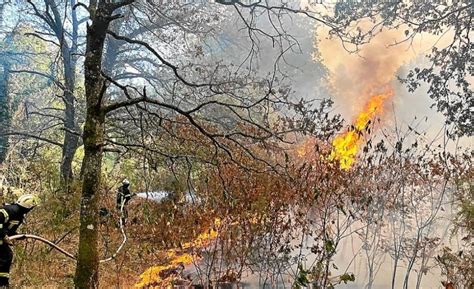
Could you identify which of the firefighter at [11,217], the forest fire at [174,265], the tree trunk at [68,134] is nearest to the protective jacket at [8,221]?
the firefighter at [11,217]

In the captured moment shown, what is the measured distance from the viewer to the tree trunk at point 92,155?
529 cm

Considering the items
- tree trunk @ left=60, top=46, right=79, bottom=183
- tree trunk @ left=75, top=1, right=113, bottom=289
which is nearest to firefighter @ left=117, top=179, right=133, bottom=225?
tree trunk @ left=75, top=1, right=113, bottom=289

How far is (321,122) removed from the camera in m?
9.45

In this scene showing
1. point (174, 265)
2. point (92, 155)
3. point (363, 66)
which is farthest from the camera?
point (363, 66)

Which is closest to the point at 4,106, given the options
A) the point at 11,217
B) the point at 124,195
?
the point at 124,195

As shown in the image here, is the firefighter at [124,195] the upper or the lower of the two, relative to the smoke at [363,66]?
lower

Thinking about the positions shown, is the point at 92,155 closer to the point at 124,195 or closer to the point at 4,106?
the point at 124,195

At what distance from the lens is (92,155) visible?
5.30m

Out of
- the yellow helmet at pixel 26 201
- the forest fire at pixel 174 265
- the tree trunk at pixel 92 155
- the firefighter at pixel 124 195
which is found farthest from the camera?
the forest fire at pixel 174 265

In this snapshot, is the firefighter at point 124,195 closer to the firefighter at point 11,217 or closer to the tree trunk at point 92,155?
the tree trunk at point 92,155

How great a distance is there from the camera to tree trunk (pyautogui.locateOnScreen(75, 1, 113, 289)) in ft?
17.3

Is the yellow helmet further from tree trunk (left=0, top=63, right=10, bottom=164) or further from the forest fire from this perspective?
tree trunk (left=0, top=63, right=10, bottom=164)

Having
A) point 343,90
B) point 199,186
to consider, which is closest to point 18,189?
point 199,186

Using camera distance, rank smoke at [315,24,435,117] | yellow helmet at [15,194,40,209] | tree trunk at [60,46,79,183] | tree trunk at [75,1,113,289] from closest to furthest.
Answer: yellow helmet at [15,194,40,209], tree trunk at [75,1,113,289], tree trunk at [60,46,79,183], smoke at [315,24,435,117]
